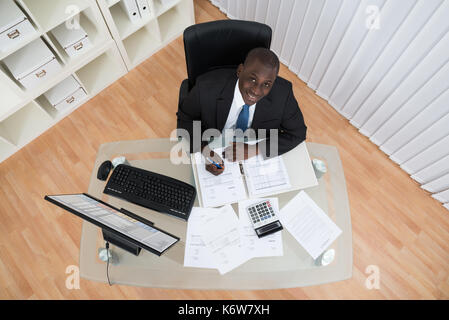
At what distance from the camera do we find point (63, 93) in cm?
223

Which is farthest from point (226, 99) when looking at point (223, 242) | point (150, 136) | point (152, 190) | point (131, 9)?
point (131, 9)

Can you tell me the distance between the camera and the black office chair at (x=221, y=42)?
1394mm

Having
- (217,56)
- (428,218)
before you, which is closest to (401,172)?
(428,218)

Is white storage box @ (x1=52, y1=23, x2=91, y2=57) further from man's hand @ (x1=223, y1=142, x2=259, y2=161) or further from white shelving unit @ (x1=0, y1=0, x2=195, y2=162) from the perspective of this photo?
man's hand @ (x1=223, y1=142, x2=259, y2=161)

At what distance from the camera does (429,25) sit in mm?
1487

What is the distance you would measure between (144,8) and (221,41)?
1120mm

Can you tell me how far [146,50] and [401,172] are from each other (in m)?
2.37

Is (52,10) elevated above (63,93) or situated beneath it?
elevated above

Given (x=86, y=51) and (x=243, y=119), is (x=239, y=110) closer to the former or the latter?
(x=243, y=119)

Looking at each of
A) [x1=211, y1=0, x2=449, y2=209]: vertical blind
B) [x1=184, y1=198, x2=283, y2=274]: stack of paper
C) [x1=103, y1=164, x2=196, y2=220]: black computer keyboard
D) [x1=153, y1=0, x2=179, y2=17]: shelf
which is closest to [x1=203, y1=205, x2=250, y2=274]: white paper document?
[x1=184, y1=198, x2=283, y2=274]: stack of paper

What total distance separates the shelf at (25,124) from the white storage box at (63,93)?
12cm

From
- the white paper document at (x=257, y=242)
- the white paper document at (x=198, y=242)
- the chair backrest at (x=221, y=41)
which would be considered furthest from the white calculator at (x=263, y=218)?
the chair backrest at (x=221, y=41)

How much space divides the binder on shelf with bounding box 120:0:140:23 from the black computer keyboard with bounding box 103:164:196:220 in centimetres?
131

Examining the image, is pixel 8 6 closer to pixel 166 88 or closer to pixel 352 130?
pixel 166 88
